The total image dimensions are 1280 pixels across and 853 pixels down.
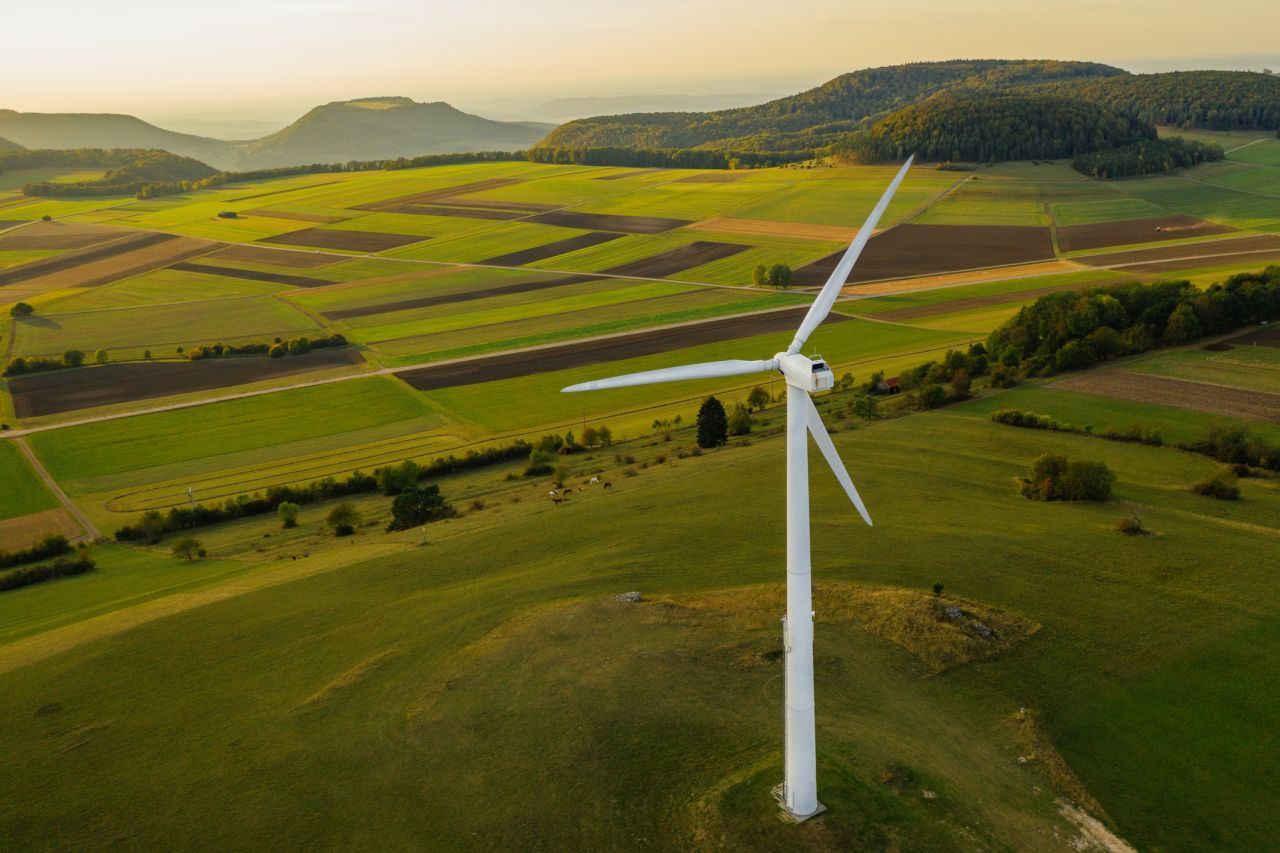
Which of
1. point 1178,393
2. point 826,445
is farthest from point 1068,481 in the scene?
point 826,445

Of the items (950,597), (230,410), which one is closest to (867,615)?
(950,597)

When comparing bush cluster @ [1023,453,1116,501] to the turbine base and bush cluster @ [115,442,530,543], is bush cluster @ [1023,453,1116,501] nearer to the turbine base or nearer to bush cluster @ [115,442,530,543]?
the turbine base

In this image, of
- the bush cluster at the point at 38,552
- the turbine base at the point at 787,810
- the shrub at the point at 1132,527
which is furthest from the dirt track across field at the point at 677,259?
the turbine base at the point at 787,810

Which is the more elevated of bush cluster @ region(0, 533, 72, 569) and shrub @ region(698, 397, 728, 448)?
shrub @ region(698, 397, 728, 448)

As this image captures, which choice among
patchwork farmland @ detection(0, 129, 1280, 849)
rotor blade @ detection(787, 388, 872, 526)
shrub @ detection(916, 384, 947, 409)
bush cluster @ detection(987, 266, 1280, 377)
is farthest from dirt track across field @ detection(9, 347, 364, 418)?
rotor blade @ detection(787, 388, 872, 526)

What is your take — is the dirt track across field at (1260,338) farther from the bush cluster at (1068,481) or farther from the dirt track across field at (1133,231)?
the dirt track across field at (1133,231)

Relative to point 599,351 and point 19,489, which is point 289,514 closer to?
point 19,489
